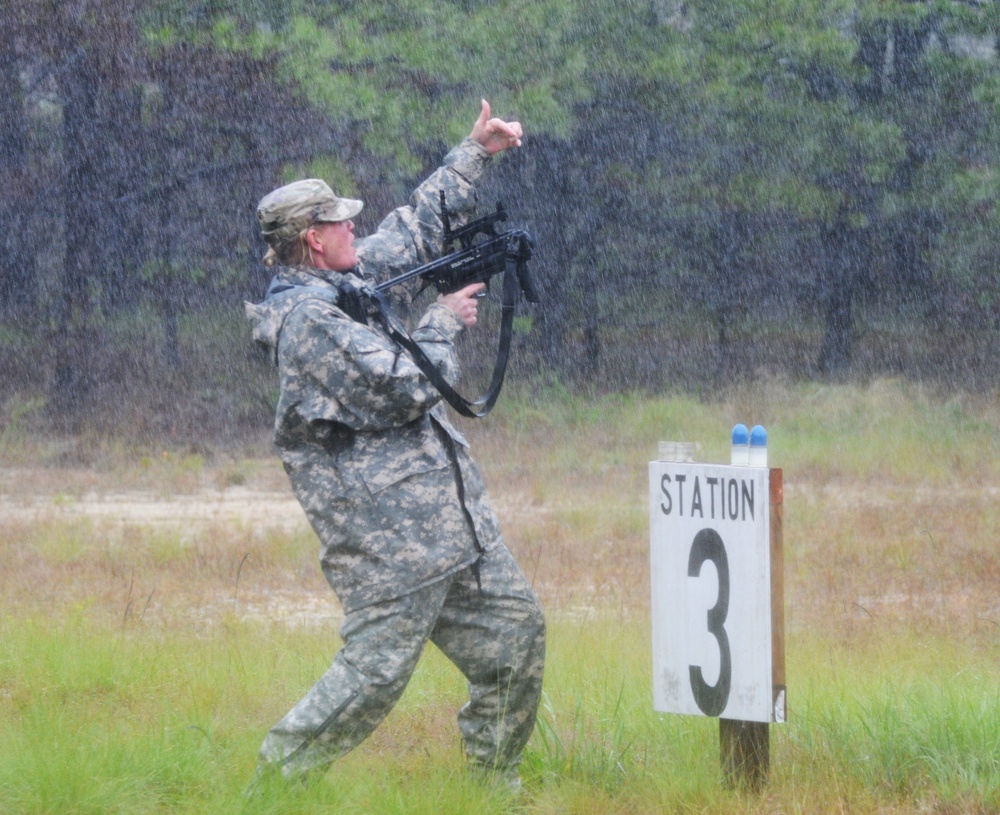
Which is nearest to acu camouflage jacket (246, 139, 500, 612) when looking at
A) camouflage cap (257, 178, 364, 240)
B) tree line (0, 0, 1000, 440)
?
camouflage cap (257, 178, 364, 240)

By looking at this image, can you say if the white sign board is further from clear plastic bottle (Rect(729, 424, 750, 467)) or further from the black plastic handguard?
the black plastic handguard

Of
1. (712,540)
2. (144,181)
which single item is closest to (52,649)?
(712,540)

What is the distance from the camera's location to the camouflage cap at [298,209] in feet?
10.9

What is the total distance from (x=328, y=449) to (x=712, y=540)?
0.99 metres

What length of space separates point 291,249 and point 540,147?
16689 millimetres

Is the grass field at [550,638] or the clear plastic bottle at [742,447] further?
the grass field at [550,638]

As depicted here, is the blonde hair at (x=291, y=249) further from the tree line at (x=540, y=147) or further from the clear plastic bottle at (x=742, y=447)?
the tree line at (x=540, y=147)

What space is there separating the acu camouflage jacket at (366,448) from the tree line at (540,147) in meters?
11.7

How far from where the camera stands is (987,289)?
21.8 metres

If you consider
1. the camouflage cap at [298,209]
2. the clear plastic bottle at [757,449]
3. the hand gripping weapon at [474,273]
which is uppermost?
the camouflage cap at [298,209]

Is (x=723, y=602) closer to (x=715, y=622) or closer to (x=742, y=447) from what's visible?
(x=715, y=622)

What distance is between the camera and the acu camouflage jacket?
10.5ft

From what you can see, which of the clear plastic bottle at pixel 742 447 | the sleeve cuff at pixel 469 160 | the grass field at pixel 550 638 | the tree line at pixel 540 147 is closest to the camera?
the clear plastic bottle at pixel 742 447

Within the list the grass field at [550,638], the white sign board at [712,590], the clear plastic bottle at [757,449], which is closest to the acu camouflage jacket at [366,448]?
the white sign board at [712,590]
